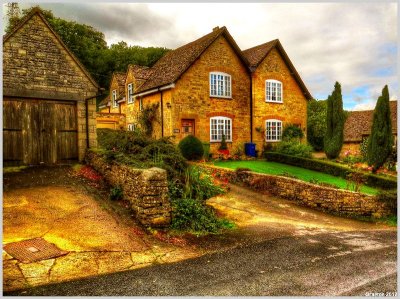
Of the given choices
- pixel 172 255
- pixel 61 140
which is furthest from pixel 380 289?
pixel 61 140

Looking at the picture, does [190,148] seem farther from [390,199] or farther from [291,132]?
[390,199]

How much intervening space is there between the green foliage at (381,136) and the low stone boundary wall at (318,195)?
21.5 ft

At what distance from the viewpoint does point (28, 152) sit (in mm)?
13047

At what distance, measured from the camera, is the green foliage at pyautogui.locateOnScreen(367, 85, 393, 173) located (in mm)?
18438

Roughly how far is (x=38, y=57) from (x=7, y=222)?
25.9 ft

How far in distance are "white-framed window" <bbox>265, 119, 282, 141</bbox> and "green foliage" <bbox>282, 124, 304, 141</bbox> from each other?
0.40 m

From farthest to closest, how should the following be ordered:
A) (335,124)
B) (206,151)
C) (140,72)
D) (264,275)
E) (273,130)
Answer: (140,72) < (273,130) < (335,124) < (206,151) < (264,275)

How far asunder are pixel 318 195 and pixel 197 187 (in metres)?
5.97

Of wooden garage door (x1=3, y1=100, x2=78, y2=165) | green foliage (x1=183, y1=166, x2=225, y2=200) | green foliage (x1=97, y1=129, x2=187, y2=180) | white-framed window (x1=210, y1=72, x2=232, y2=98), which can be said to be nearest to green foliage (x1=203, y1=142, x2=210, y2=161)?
white-framed window (x1=210, y1=72, x2=232, y2=98)

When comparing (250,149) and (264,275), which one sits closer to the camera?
(264,275)

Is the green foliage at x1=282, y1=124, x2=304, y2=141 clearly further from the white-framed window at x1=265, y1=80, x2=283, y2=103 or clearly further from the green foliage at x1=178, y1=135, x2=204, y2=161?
the green foliage at x1=178, y1=135, x2=204, y2=161

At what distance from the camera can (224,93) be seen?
77.4ft

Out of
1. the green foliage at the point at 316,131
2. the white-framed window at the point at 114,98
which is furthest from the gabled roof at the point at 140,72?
the green foliage at the point at 316,131

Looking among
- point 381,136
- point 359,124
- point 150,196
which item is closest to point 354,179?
point 381,136
